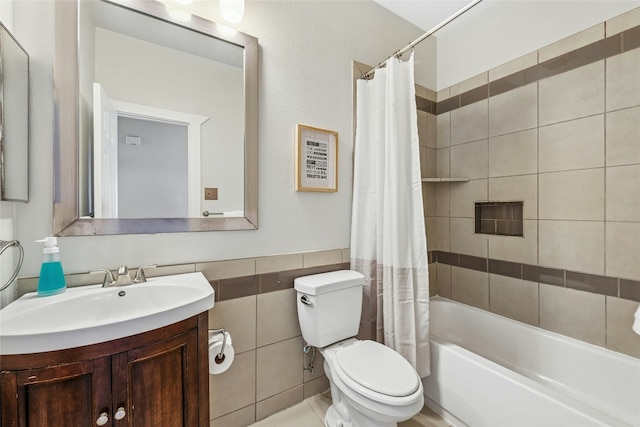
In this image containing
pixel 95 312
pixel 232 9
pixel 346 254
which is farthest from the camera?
pixel 346 254

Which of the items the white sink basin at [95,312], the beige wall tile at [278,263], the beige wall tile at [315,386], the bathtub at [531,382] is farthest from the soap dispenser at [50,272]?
the bathtub at [531,382]

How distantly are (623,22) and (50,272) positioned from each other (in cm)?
293

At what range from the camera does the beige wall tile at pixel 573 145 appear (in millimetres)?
1532

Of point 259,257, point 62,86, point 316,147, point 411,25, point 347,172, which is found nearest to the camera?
point 62,86

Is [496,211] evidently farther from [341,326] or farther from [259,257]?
[259,257]

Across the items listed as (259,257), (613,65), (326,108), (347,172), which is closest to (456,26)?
(613,65)

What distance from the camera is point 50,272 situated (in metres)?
0.98

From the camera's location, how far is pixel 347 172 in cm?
185

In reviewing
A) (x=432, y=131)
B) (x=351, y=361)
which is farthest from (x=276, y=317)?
(x=432, y=131)

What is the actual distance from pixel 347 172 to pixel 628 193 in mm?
1523

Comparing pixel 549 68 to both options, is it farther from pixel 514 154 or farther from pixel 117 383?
pixel 117 383

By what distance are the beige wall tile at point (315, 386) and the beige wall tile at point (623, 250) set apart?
178cm

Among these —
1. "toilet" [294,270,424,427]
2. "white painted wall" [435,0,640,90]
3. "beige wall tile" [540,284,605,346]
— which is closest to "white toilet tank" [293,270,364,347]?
"toilet" [294,270,424,427]

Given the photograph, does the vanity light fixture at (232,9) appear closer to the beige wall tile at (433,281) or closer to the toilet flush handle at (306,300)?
the toilet flush handle at (306,300)
